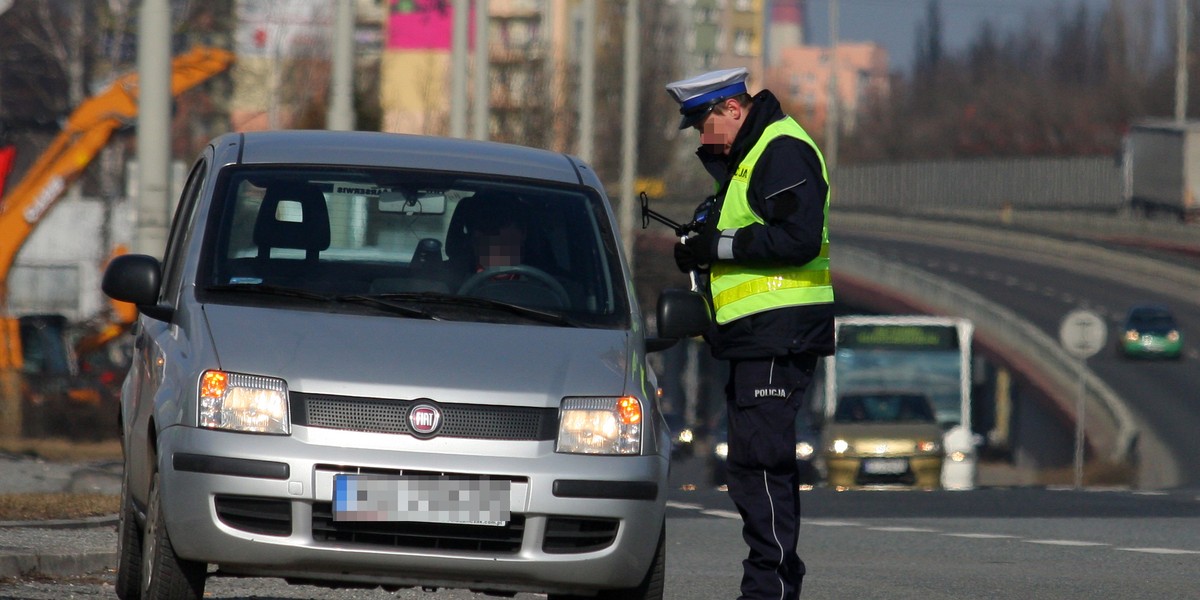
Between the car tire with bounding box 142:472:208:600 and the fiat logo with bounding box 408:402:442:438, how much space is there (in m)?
0.84

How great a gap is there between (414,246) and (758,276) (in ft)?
3.94

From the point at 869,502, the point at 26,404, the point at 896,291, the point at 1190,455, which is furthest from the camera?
the point at 896,291

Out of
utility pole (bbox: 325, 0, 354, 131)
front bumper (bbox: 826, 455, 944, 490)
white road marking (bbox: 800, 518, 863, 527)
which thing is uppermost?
utility pole (bbox: 325, 0, 354, 131)

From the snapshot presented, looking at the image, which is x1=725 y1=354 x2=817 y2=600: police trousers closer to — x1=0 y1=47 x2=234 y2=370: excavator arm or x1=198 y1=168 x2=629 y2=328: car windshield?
x1=198 y1=168 x2=629 y2=328: car windshield

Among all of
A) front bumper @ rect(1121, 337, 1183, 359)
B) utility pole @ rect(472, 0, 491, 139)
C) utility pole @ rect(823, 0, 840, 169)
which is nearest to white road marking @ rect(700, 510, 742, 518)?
utility pole @ rect(472, 0, 491, 139)

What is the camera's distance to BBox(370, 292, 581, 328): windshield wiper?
7.32m

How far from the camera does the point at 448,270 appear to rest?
7555mm

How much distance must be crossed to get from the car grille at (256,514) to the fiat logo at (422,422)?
0.44 m

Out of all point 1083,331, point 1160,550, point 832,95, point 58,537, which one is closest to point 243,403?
point 58,537

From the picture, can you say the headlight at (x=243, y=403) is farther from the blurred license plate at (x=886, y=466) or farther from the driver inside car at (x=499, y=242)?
the blurred license plate at (x=886, y=466)

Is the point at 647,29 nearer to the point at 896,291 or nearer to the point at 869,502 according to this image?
the point at 896,291

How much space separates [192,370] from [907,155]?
138825 mm

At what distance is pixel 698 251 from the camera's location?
7492 mm

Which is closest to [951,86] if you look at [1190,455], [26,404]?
[1190,455]
